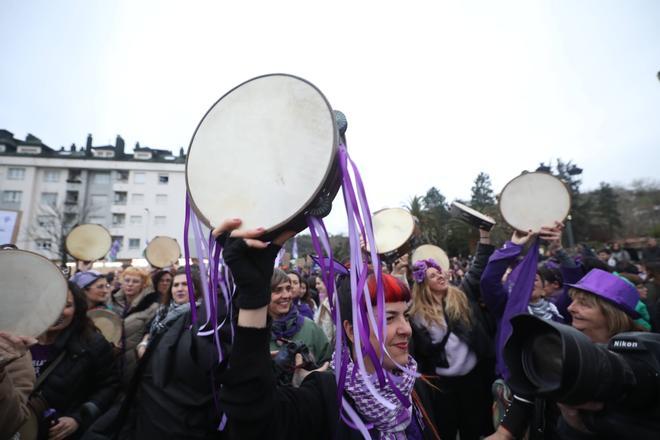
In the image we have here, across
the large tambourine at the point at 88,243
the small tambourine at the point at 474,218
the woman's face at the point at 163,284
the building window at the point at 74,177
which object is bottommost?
the woman's face at the point at 163,284

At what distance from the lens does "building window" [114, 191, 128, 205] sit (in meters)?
42.4

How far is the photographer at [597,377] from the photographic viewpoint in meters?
1.25

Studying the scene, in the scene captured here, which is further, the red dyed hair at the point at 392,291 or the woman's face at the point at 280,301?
the woman's face at the point at 280,301

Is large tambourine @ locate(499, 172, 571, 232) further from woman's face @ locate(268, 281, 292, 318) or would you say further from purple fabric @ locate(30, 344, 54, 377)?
purple fabric @ locate(30, 344, 54, 377)

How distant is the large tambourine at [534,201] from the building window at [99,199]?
157 feet

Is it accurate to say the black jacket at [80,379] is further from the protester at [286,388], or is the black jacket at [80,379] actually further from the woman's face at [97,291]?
the protester at [286,388]

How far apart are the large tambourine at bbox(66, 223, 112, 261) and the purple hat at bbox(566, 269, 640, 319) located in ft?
27.7

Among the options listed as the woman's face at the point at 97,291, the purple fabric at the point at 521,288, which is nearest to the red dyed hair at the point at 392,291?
the purple fabric at the point at 521,288

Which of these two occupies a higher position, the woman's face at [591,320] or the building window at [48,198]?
the building window at [48,198]

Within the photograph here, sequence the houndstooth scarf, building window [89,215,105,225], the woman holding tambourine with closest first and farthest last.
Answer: the houndstooth scarf → the woman holding tambourine → building window [89,215,105,225]

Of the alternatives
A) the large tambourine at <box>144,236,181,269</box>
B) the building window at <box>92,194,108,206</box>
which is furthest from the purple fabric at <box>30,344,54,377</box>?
the building window at <box>92,194,108,206</box>

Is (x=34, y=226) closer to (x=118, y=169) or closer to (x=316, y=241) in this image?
(x=118, y=169)

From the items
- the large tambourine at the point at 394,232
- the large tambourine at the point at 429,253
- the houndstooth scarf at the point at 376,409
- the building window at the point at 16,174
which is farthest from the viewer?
the building window at the point at 16,174

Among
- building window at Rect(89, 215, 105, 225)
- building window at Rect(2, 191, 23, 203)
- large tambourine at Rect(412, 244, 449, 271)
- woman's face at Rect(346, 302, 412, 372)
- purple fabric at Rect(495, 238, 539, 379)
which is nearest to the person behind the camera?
woman's face at Rect(346, 302, 412, 372)
